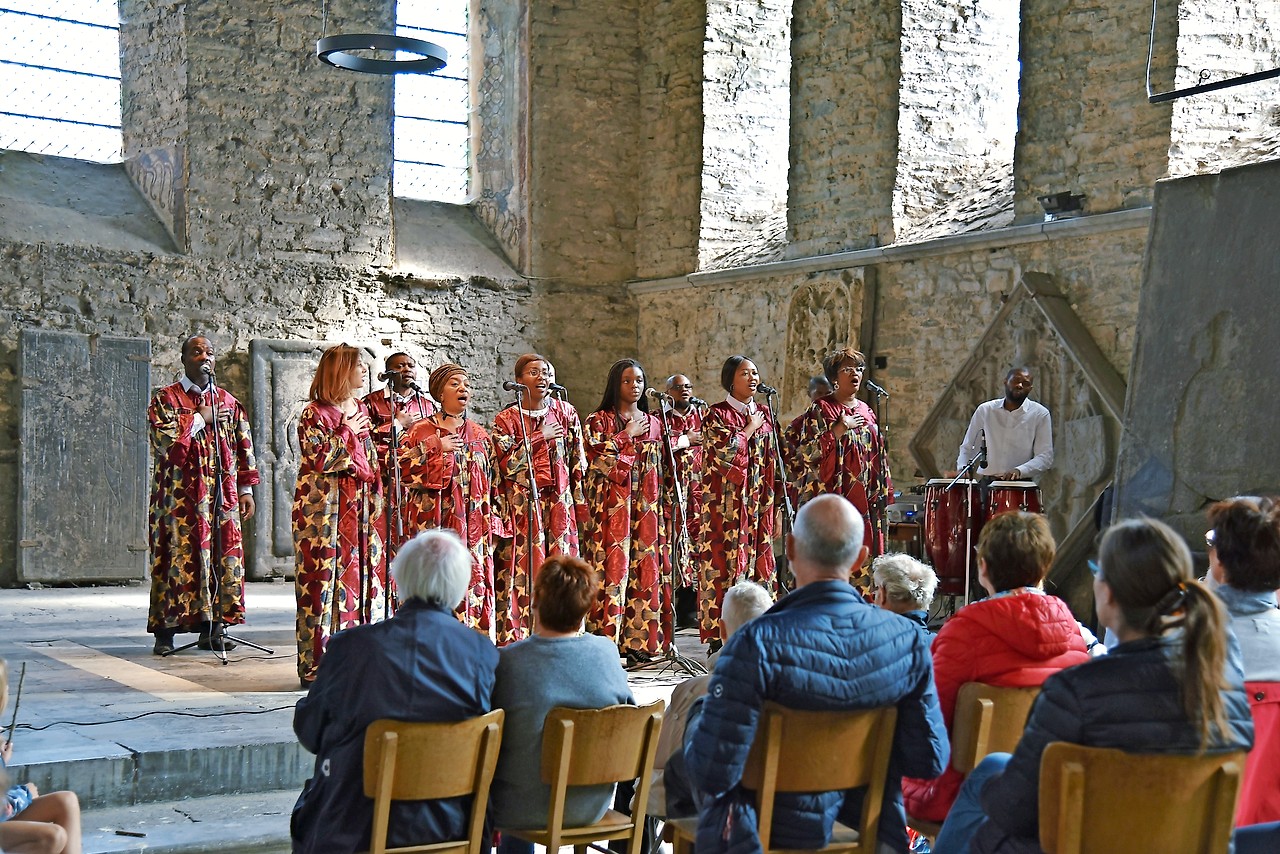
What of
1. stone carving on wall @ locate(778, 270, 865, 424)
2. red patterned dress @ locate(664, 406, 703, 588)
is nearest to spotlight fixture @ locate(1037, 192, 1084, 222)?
stone carving on wall @ locate(778, 270, 865, 424)

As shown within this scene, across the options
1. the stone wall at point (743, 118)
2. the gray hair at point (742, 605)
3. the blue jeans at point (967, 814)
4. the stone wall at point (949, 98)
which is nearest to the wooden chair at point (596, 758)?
the gray hair at point (742, 605)

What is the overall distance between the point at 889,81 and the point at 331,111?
14.0 ft

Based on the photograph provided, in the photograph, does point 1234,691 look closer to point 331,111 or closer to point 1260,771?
point 1260,771

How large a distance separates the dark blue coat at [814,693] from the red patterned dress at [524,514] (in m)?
3.74

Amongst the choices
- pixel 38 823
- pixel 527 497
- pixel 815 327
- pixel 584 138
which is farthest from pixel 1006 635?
pixel 584 138

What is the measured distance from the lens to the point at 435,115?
1289 centimetres

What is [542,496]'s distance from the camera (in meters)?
6.75

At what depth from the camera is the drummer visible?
8.30 meters

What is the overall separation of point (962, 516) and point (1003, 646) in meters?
4.54

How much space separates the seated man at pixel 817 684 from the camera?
278cm

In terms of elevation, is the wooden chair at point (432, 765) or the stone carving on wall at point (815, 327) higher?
the stone carving on wall at point (815, 327)

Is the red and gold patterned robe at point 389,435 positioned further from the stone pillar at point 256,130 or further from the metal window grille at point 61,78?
the metal window grille at point 61,78

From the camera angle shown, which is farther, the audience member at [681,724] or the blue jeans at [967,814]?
the audience member at [681,724]

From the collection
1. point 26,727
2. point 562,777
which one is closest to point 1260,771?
point 562,777
